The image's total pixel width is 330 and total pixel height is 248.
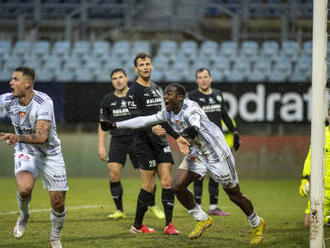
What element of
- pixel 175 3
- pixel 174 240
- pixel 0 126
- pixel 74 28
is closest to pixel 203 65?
pixel 175 3

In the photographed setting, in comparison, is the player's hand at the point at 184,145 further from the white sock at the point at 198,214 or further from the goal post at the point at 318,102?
the goal post at the point at 318,102

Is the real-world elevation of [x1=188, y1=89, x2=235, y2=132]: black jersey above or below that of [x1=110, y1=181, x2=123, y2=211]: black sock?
above

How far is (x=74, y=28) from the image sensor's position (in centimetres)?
2650

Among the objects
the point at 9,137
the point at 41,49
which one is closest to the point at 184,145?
the point at 9,137

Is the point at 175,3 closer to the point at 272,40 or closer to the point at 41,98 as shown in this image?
the point at 272,40

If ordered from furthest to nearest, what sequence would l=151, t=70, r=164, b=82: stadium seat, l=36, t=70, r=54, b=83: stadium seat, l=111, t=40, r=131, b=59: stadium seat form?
l=111, t=40, r=131, b=59: stadium seat < l=36, t=70, r=54, b=83: stadium seat < l=151, t=70, r=164, b=82: stadium seat

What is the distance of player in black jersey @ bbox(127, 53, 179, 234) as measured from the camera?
8500mm

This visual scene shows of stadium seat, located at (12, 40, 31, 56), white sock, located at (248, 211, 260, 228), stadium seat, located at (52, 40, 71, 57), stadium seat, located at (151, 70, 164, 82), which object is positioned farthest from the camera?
stadium seat, located at (12, 40, 31, 56)

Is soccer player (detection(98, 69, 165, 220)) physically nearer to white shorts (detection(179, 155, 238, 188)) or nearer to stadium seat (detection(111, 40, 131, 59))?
white shorts (detection(179, 155, 238, 188))

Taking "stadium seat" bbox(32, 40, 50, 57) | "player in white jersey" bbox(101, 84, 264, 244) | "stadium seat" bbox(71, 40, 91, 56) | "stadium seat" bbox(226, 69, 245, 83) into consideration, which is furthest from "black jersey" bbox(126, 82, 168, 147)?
"stadium seat" bbox(32, 40, 50, 57)

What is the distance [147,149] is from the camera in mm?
8578

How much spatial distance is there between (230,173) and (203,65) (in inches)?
665

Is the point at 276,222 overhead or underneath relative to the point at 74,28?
underneath

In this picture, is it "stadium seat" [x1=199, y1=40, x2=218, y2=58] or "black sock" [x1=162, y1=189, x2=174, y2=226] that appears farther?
"stadium seat" [x1=199, y1=40, x2=218, y2=58]
